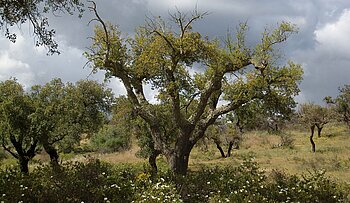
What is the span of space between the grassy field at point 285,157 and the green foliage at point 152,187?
308 centimetres

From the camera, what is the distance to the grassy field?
2745 cm

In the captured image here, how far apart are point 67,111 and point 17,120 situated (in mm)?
2955

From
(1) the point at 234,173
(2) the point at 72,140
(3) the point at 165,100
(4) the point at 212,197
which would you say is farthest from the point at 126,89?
(2) the point at 72,140

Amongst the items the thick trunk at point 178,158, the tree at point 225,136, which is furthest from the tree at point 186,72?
the tree at point 225,136

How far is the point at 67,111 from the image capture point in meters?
24.9

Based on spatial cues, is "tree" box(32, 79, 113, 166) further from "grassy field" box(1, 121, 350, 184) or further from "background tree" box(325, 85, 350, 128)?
"background tree" box(325, 85, 350, 128)

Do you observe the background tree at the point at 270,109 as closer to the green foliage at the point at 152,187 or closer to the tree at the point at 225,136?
the green foliage at the point at 152,187

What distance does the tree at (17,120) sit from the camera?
2273cm

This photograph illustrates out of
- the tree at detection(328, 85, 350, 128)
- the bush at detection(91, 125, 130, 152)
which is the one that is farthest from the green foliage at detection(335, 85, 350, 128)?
the bush at detection(91, 125, 130, 152)

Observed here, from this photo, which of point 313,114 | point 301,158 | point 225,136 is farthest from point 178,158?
point 313,114

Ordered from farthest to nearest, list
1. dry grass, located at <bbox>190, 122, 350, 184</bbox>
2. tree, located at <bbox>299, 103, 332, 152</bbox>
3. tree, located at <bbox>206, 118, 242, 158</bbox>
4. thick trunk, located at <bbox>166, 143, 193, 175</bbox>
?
tree, located at <bbox>299, 103, 332, 152</bbox>
tree, located at <bbox>206, 118, 242, 158</bbox>
dry grass, located at <bbox>190, 122, 350, 184</bbox>
thick trunk, located at <bbox>166, 143, 193, 175</bbox>

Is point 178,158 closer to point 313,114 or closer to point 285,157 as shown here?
point 285,157

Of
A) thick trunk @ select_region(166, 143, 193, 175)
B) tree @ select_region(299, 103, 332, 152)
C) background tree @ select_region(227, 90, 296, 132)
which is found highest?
tree @ select_region(299, 103, 332, 152)

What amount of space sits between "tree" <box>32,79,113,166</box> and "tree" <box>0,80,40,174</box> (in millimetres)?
604
